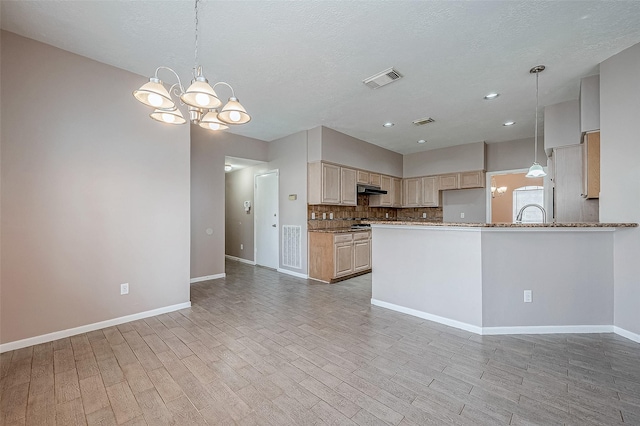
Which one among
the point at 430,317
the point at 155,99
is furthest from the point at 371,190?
the point at 155,99

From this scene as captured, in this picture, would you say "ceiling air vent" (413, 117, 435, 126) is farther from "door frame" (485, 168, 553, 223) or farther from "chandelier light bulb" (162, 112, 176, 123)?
"chandelier light bulb" (162, 112, 176, 123)

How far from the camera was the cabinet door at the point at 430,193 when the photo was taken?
6.73m

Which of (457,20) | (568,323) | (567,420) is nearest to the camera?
(567,420)

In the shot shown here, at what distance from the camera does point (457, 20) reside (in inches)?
88.6

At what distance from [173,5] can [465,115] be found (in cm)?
435

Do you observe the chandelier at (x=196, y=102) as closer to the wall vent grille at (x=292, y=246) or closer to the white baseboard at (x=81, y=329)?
the white baseboard at (x=81, y=329)

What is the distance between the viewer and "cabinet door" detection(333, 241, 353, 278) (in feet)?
15.8

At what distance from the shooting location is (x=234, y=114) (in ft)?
7.19

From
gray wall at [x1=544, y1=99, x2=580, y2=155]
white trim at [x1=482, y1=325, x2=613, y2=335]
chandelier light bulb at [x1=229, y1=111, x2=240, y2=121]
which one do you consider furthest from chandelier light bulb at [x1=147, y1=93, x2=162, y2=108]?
gray wall at [x1=544, y1=99, x2=580, y2=155]

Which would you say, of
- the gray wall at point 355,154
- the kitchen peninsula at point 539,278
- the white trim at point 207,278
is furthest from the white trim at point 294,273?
the kitchen peninsula at point 539,278

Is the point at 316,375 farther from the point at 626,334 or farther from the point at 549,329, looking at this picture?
the point at 626,334

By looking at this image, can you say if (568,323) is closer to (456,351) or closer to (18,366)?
(456,351)

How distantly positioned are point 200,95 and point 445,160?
618 centimetres

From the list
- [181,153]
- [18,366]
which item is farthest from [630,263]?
[18,366]
